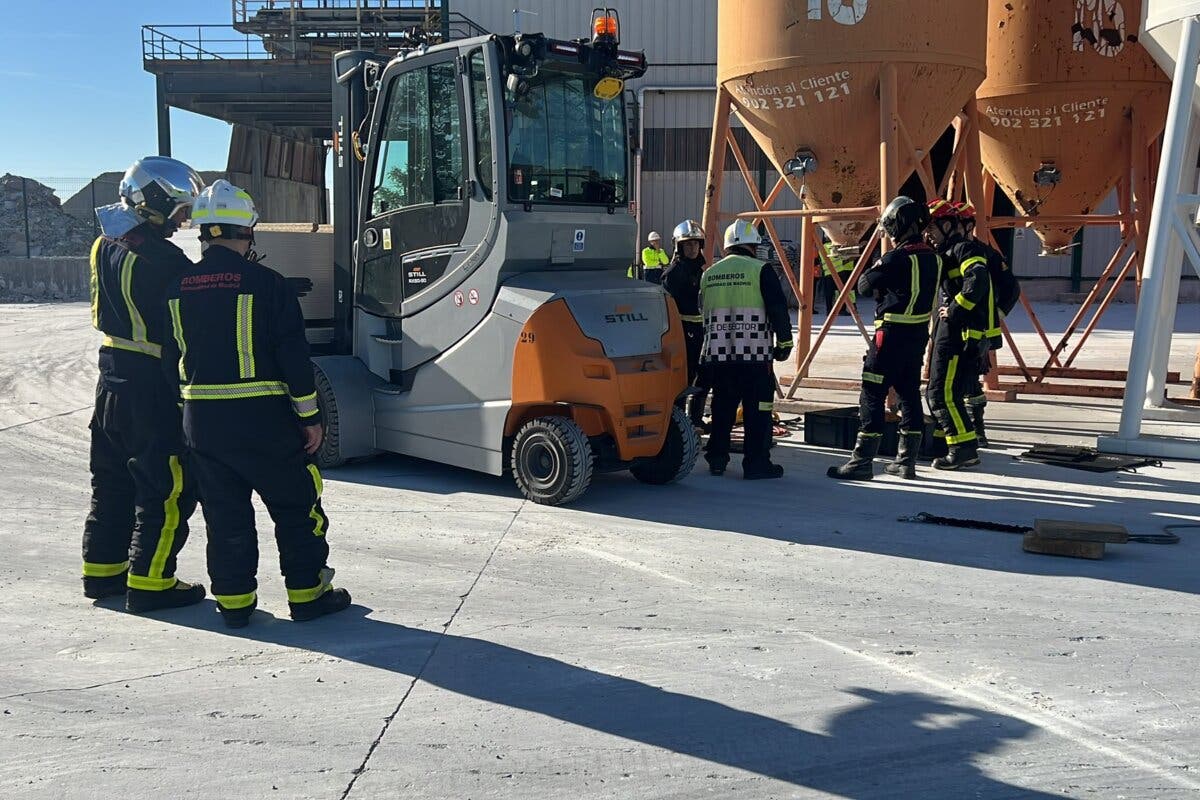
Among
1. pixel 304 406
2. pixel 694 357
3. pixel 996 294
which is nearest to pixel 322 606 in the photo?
pixel 304 406

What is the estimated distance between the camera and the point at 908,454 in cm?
799

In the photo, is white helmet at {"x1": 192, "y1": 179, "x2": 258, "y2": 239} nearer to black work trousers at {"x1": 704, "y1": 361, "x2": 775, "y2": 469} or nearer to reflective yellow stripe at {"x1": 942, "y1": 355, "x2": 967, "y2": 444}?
black work trousers at {"x1": 704, "y1": 361, "x2": 775, "y2": 469}

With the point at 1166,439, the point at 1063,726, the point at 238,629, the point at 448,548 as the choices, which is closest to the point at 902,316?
the point at 1166,439

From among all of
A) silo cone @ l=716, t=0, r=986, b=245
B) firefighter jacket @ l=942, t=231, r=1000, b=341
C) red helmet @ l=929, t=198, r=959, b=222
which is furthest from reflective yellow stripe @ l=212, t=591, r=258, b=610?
silo cone @ l=716, t=0, r=986, b=245

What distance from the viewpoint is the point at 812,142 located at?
A: 10273 millimetres

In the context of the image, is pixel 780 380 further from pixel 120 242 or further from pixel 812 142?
pixel 120 242

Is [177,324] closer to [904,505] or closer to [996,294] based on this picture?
[904,505]

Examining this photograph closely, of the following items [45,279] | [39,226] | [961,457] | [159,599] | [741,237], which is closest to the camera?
[159,599]

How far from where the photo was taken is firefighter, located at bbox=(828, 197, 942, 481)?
7.77 m

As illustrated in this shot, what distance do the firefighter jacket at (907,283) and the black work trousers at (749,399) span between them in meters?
0.94

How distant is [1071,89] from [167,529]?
10.3 meters

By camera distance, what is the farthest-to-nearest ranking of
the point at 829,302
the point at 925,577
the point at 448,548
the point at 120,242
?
the point at 829,302, the point at 448,548, the point at 925,577, the point at 120,242

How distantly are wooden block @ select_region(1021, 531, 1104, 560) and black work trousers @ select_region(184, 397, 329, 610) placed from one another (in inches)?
148

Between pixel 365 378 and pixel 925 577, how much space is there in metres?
4.27
